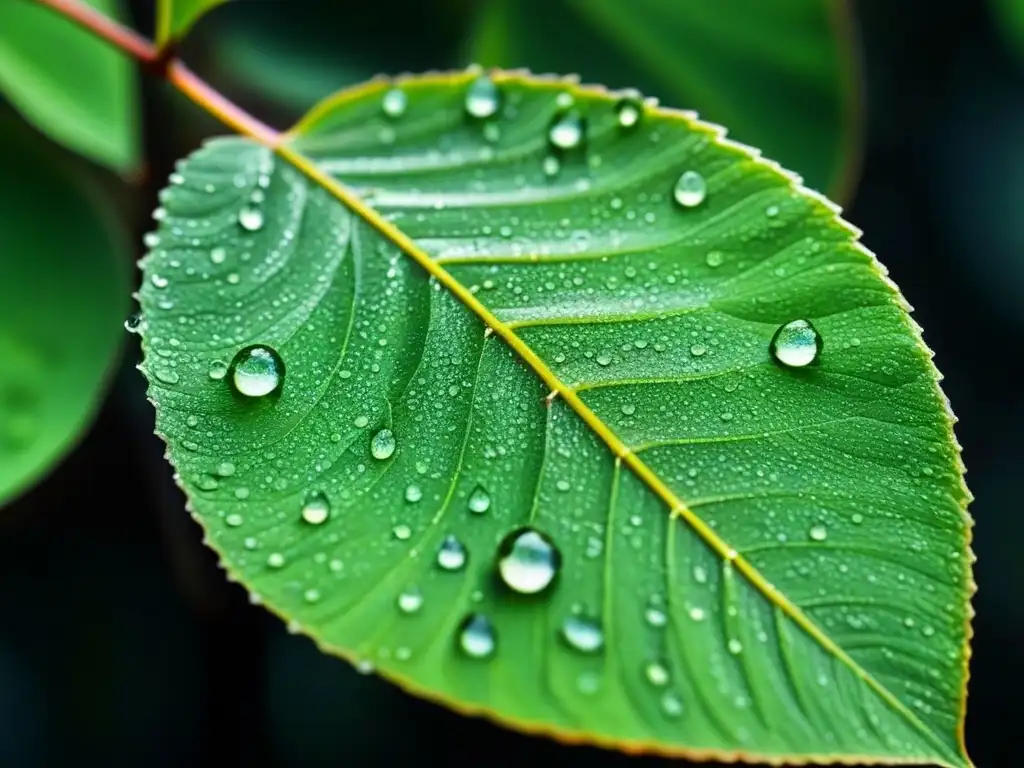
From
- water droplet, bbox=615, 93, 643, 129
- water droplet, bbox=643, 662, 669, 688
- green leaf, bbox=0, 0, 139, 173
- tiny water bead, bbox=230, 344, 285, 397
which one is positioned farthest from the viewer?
green leaf, bbox=0, 0, 139, 173

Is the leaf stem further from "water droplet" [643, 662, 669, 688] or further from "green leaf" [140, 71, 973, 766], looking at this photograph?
"water droplet" [643, 662, 669, 688]

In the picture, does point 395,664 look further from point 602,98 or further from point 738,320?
point 602,98

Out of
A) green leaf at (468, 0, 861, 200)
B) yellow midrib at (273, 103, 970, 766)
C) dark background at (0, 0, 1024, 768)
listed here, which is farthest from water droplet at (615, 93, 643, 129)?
dark background at (0, 0, 1024, 768)

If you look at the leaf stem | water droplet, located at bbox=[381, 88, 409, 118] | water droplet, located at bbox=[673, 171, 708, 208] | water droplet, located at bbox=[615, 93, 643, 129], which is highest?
the leaf stem

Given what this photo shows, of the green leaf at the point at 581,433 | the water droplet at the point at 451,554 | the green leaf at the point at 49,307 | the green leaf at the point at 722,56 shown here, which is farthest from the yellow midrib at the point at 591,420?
the green leaf at the point at 722,56

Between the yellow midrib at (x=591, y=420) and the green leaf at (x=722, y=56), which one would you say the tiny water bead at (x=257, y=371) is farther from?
the green leaf at (x=722, y=56)

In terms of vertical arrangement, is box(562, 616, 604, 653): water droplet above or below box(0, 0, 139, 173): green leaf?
below

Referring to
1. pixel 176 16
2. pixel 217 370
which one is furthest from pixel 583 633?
pixel 176 16

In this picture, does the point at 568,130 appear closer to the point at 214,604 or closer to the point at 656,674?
the point at 656,674
